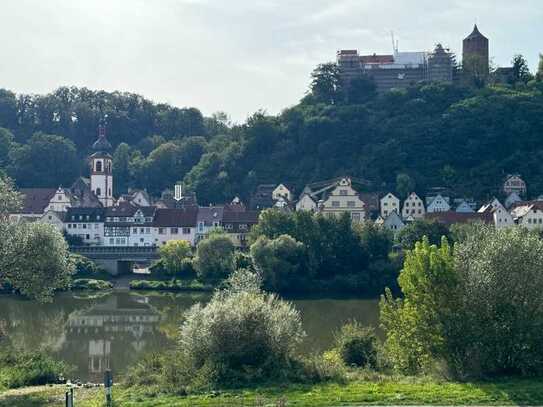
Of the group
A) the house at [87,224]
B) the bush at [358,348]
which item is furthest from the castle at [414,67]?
the bush at [358,348]

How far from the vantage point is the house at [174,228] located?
252ft

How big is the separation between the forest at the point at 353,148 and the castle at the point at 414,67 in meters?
2.29

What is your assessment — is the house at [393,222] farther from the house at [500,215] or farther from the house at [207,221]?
the house at [207,221]

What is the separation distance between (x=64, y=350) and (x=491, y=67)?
91.2 m

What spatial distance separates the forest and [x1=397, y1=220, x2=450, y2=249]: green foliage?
826 inches

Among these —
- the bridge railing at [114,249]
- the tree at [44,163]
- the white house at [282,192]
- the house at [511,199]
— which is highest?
the tree at [44,163]

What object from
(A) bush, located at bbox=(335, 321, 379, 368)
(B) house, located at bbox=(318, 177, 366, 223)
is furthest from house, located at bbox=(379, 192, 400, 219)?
(A) bush, located at bbox=(335, 321, 379, 368)

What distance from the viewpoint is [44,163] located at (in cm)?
10925

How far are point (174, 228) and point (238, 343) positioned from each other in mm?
54982

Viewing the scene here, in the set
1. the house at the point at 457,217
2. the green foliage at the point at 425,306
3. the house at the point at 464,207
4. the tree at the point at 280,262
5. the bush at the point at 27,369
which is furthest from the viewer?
the house at the point at 464,207

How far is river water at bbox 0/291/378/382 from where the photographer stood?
35.5 m

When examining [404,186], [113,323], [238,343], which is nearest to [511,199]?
[404,186]

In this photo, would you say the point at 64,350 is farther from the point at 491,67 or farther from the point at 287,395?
the point at 491,67

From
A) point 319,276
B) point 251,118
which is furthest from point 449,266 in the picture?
point 251,118
